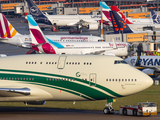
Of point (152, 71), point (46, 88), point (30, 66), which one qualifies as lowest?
point (152, 71)

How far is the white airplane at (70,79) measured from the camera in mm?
27922

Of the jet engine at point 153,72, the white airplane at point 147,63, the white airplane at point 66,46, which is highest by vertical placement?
the white airplane at point 66,46

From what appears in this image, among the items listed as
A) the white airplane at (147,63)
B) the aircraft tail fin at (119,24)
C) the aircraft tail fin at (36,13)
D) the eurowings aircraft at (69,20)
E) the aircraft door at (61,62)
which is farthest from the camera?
the eurowings aircraft at (69,20)

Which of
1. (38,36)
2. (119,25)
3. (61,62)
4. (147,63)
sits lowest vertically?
(147,63)

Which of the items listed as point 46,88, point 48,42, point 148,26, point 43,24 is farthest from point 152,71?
point 43,24

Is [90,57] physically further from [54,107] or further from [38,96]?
[54,107]

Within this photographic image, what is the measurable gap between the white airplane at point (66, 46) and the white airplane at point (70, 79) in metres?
43.5

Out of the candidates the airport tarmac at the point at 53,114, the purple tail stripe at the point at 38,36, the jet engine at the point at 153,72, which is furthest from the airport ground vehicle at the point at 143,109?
the purple tail stripe at the point at 38,36

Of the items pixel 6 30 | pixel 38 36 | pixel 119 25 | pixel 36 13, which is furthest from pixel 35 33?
pixel 36 13

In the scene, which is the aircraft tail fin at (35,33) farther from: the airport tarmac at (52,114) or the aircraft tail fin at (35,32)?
the airport tarmac at (52,114)

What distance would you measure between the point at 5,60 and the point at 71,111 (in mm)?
8283

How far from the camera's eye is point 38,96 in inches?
1129

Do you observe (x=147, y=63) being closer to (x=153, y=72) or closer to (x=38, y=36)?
(x=153, y=72)

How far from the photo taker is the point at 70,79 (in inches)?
1116
